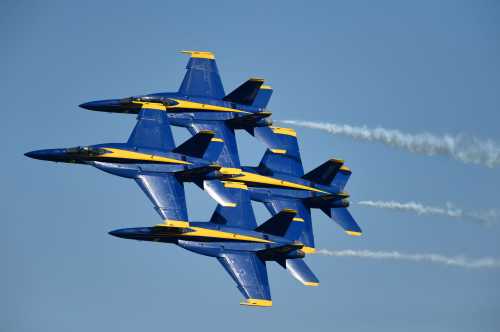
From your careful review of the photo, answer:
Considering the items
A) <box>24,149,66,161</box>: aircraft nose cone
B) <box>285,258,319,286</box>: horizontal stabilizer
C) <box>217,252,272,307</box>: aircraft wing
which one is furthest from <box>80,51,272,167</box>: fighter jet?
<box>285,258,319,286</box>: horizontal stabilizer

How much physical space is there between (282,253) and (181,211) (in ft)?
30.9

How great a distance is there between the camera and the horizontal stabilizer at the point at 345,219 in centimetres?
13425

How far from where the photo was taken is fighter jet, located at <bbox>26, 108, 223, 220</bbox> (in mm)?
124875

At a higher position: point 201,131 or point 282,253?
point 201,131

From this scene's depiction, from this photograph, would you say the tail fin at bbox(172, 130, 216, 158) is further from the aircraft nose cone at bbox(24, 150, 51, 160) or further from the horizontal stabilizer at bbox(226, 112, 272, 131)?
the aircraft nose cone at bbox(24, 150, 51, 160)

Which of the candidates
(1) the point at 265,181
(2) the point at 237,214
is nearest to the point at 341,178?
(1) the point at 265,181

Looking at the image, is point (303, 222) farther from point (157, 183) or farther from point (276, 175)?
point (157, 183)

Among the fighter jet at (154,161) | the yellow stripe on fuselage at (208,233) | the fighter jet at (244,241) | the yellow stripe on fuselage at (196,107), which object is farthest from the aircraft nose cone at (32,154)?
the yellow stripe on fuselage at (208,233)

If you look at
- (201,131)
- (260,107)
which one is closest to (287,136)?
(260,107)

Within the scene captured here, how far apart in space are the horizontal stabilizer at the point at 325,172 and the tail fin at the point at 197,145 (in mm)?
12639

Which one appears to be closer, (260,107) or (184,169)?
(184,169)

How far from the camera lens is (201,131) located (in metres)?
127

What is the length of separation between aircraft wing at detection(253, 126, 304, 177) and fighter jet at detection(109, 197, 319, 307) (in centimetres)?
774

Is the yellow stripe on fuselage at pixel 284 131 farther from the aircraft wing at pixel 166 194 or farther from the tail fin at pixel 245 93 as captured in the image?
the aircraft wing at pixel 166 194
